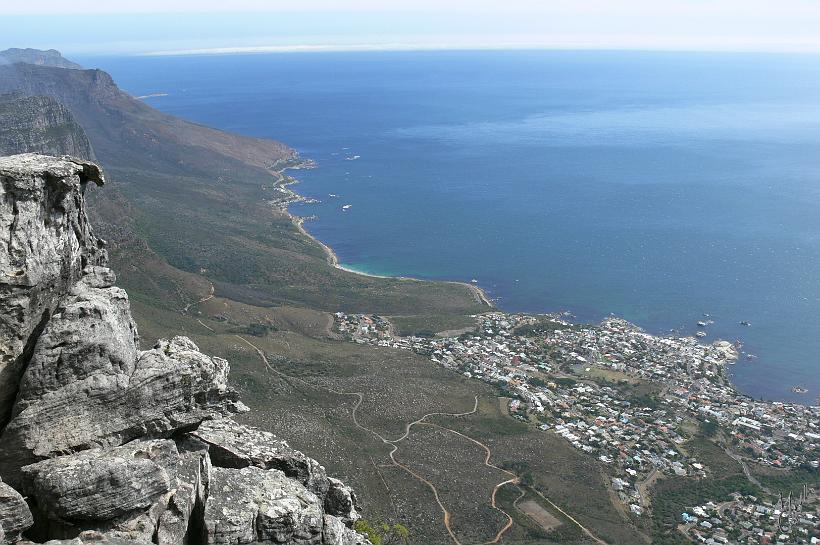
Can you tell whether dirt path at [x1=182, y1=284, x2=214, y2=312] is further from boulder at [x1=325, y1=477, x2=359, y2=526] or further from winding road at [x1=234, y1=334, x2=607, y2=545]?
boulder at [x1=325, y1=477, x2=359, y2=526]

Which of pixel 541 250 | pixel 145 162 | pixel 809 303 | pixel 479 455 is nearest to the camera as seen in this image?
pixel 479 455

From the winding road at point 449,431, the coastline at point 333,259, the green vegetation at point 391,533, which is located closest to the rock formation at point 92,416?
the green vegetation at point 391,533

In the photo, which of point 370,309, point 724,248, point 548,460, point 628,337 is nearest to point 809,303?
point 724,248

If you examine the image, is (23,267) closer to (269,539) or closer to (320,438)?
(269,539)

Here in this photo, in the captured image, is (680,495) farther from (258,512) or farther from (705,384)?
(258,512)

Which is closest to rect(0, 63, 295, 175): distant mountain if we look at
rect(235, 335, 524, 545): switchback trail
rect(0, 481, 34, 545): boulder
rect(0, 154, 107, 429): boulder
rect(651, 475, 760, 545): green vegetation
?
rect(235, 335, 524, 545): switchback trail

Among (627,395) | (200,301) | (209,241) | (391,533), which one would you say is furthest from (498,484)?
(209,241)
